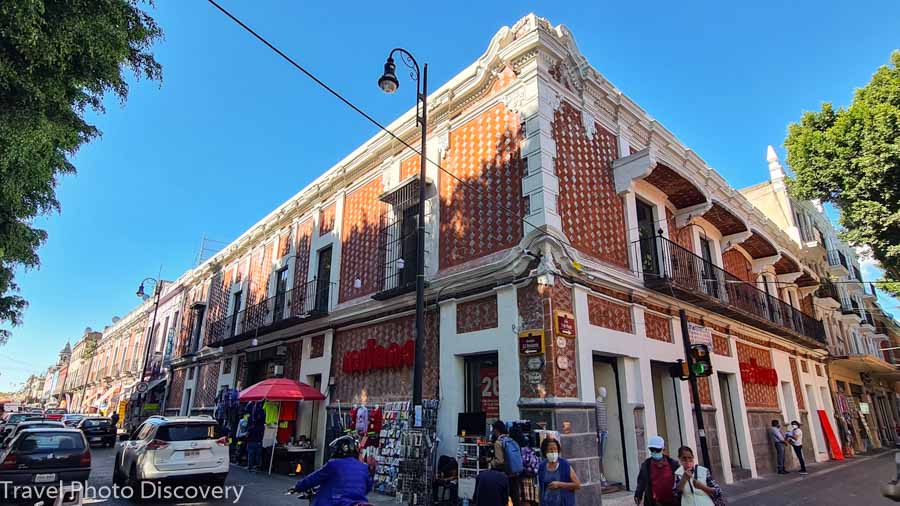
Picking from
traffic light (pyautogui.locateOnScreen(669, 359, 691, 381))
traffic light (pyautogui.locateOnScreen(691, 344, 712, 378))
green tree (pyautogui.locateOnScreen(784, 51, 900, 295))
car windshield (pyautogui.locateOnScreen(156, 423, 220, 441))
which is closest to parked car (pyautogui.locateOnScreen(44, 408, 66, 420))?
car windshield (pyautogui.locateOnScreen(156, 423, 220, 441))

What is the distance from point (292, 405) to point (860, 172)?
1703cm

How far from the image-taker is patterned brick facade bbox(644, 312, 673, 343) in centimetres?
1098

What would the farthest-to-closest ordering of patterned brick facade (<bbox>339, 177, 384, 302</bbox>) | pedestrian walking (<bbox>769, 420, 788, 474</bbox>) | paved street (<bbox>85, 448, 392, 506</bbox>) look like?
pedestrian walking (<bbox>769, 420, 788, 474</bbox>) < patterned brick facade (<bbox>339, 177, 384, 302</bbox>) < paved street (<bbox>85, 448, 392, 506</bbox>)

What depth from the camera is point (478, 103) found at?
11.3 metres

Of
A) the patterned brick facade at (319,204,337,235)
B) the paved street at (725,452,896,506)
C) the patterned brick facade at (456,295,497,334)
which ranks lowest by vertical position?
the paved street at (725,452,896,506)

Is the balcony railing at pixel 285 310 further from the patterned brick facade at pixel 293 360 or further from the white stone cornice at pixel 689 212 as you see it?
the white stone cornice at pixel 689 212

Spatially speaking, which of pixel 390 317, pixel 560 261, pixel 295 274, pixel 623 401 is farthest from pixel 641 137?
pixel 295 274

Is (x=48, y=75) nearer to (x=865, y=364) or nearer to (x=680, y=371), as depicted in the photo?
(x=680, y=371)

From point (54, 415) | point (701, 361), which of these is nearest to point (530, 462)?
point (701, 361)

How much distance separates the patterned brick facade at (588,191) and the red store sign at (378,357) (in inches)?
178

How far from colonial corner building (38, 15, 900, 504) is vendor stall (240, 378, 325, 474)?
2.03 ft

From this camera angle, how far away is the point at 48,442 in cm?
923

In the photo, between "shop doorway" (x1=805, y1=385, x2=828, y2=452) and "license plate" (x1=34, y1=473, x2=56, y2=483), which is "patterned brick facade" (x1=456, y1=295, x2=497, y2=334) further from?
"shop doorway" (x1=805, y1=385, x2=828, y2=452)

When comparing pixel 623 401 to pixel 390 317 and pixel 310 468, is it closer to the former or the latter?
pixel 390 317
